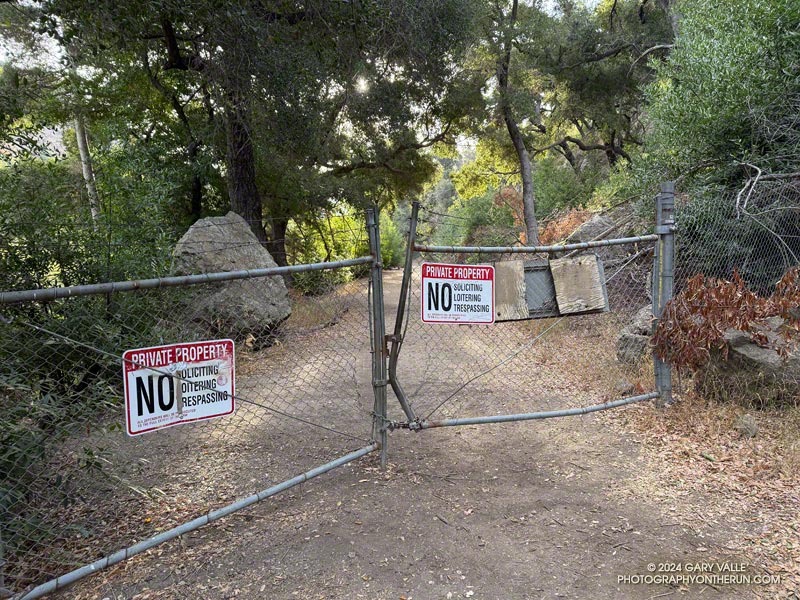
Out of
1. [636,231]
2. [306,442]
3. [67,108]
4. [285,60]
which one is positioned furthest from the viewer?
[67,108]

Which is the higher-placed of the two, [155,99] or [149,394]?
[155,99]

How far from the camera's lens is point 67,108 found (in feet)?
33.5

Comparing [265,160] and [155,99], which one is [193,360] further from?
[155,99]

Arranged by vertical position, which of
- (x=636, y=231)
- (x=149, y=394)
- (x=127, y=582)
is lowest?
(x=127, y=582)

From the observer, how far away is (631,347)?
551 centimetres

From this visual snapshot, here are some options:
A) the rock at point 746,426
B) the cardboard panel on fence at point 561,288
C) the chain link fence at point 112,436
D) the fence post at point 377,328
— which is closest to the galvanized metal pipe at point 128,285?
the chain link fence at point 112,436

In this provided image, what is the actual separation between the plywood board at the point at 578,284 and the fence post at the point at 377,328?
1497mm

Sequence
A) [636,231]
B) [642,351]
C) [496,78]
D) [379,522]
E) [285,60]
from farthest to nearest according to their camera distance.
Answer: [496,78] → [636,231] → [285,60] → [642,351] → [379,522]

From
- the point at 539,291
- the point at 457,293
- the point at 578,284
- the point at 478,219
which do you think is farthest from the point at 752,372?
the point at 478,219

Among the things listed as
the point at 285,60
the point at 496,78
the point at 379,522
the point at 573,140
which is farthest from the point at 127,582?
the point at 573,140

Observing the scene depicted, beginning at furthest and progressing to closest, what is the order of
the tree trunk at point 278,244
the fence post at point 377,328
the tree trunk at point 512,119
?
1. the tree trunk at point 512,119
2. the tree trunk at point 278,244
3. the fence post at point 377,328

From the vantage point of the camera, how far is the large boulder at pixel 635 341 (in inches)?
213

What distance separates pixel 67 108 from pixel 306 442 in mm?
10424

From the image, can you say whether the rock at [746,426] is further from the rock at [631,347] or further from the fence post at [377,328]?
the fence post at [377,328]
